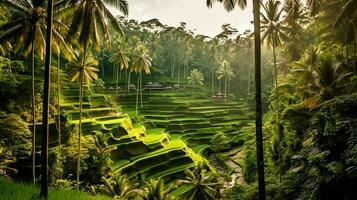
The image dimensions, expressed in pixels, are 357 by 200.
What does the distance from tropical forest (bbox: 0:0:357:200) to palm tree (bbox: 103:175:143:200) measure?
0.12 m

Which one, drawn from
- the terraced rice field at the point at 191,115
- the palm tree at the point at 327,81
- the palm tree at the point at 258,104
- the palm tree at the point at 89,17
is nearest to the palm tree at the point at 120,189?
the palm tree at the point at 89,17

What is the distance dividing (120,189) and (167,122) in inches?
1318

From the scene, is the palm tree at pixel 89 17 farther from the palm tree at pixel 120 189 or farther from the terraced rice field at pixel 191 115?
the terraced rice field at pixel 191 115

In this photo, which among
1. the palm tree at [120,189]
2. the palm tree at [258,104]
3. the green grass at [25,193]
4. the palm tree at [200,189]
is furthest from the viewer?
the palm tree at [200,189]

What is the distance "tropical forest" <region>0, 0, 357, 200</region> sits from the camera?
45.9 feet

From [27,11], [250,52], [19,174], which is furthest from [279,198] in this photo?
[250,52]

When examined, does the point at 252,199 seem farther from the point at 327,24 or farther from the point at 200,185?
the point at 327,24

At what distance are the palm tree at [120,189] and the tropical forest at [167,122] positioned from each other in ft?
0.39

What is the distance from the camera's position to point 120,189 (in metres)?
31.9

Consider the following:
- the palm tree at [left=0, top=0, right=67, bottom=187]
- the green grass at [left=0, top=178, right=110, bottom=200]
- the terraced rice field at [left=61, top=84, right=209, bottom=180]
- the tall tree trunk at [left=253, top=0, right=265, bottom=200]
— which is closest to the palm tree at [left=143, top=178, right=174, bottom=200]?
the terraced rice field at [left=61, top=84, right=209, bottom=180]

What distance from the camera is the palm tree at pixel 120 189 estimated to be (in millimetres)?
30344

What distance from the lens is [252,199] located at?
19109 mm

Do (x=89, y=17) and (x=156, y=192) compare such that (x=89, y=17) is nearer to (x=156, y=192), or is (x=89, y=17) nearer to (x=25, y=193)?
(x=25, y=193)

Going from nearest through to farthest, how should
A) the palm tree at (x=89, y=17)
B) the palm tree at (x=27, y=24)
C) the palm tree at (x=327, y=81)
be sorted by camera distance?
the palm tree at (x=89, y=17), the palm tree at (x=27, y=24), the palm tree at (x=327, y=81)
